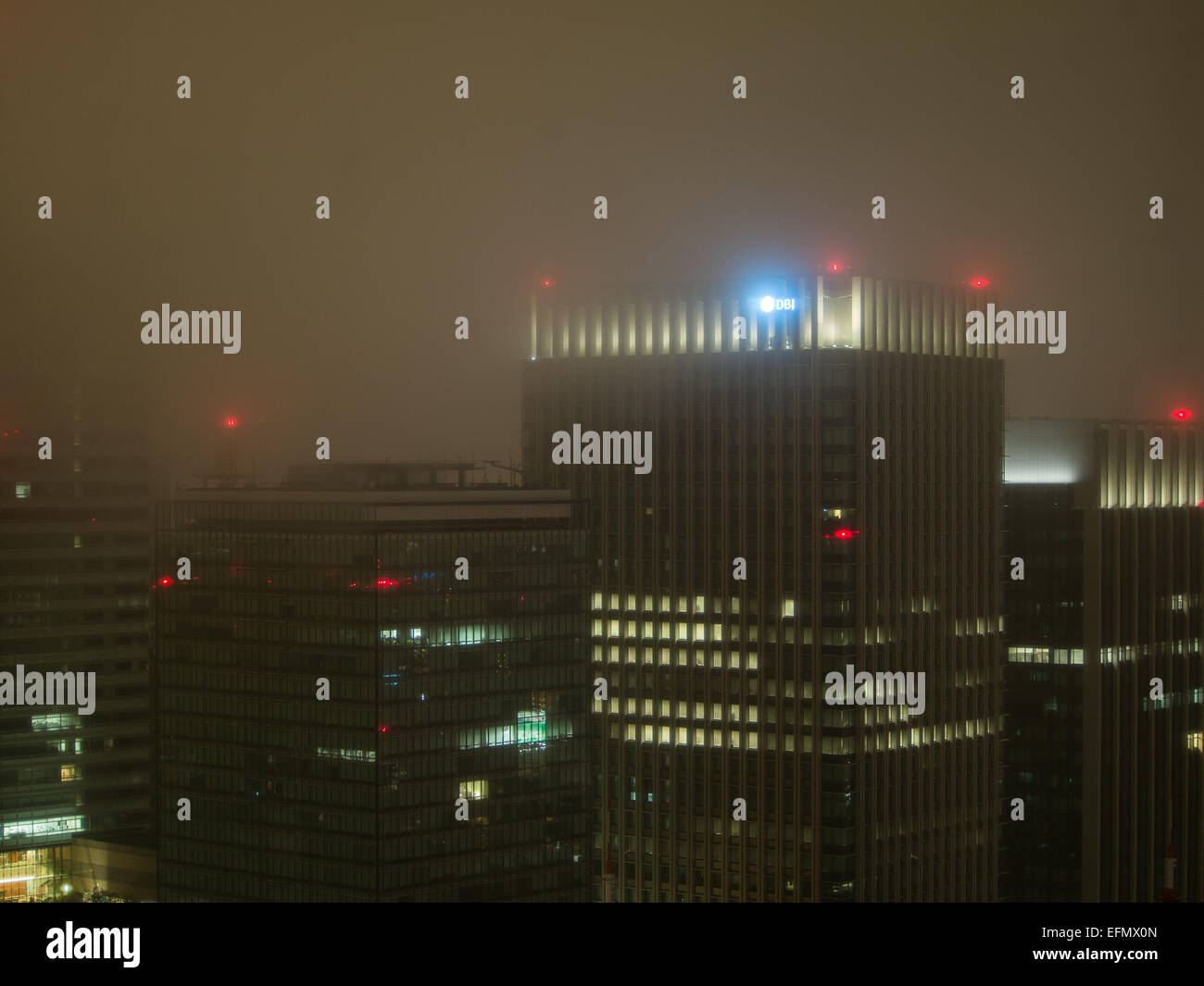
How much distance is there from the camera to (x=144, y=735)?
71562mm

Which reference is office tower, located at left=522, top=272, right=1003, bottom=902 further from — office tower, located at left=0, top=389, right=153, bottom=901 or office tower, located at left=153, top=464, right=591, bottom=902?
office tower, located at left=0, top=389, right=153, bottom=901

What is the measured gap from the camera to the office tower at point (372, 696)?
2007 inches

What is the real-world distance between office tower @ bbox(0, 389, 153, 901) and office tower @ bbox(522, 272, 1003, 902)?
21651mm

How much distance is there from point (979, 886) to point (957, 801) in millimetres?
3473

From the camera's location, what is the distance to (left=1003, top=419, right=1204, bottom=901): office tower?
73.7m

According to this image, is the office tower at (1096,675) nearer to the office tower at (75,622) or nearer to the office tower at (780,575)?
the office tower at (780,575)

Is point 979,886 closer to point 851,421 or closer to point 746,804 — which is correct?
point 746,804

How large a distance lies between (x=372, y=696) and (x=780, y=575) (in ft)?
55.3

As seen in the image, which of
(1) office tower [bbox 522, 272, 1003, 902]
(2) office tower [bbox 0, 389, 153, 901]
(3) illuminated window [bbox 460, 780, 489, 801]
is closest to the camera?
(3) illuminated window [bbox 460, 780, 489, 801]

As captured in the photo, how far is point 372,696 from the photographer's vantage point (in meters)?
50.7

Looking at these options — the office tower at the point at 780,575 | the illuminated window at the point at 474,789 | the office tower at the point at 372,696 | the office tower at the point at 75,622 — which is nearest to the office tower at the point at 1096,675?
the office tower at the point at 780,575

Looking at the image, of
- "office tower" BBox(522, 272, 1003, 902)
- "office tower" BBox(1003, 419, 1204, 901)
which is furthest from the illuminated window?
"office tower" BBox(1003, 419, 1204, 901)
